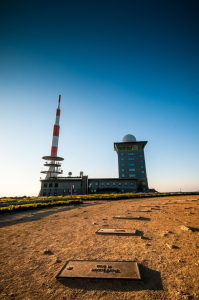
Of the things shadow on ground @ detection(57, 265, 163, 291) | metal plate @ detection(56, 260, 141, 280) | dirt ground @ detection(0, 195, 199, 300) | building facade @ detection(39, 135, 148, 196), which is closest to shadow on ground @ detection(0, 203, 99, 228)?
dirt ground @ detection(0, 195, 199, 300)

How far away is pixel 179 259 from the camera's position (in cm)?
318

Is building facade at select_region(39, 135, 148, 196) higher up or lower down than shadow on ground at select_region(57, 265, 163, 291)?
higher up

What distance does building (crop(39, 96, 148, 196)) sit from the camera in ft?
166

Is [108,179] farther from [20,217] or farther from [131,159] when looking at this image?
[20,217]

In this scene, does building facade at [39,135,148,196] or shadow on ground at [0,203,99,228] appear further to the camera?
building facade at [39,135,148,196]

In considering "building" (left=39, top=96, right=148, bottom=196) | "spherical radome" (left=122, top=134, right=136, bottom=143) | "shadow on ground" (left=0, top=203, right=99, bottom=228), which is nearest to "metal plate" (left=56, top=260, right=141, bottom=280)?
"shadow on ground" (left=0, top=203, right=99, bottom=228)

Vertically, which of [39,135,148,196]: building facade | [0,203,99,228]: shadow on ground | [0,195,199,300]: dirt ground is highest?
[39,135,148,196]: building facade

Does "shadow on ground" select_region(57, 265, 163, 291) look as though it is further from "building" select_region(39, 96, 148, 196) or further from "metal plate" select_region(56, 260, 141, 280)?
"building" select_region(39, 96, 148, 196)

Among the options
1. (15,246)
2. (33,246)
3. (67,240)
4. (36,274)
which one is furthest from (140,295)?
(15,246)

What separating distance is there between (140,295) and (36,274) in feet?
6.64

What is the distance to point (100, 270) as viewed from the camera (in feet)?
8.98

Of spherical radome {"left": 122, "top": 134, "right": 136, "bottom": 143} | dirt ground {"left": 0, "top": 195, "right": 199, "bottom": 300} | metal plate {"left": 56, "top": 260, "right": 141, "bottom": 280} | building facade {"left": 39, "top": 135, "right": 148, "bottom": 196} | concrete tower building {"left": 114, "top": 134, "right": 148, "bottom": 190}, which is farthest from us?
spherical radome {"left": 122, "top": 134, "right": 136, "bottom": 143}

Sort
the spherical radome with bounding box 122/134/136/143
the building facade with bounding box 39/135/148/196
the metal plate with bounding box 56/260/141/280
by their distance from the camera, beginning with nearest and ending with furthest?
the metal plate with bounding box 56/260/141/280, the building facade with bounding box 39/135/148/196, the spherical radome with bounding box 122/134/136/143

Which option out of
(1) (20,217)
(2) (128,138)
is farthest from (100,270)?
(2) (128,138)
